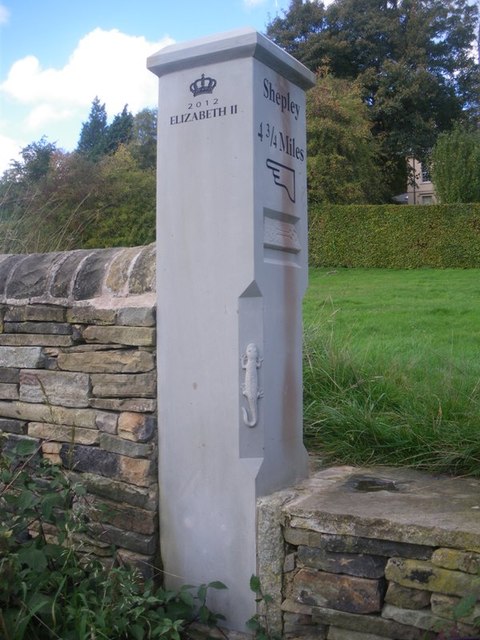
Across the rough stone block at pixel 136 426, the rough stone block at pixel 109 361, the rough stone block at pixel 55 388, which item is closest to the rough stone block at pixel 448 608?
the rough stone block at pixel 136 426

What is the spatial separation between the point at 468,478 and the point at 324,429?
779 mm

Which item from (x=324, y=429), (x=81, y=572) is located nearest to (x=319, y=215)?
(x=324, y=429)

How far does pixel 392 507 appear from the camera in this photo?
2.47m

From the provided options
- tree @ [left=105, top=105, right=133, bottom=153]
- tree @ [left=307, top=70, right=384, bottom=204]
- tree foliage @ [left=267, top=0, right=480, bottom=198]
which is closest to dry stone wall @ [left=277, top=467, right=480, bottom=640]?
tree @ [left=307, top=70, right=384, bottom=204]

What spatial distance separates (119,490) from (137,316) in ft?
2.28

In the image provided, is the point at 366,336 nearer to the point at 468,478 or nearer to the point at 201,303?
the point at 468,478

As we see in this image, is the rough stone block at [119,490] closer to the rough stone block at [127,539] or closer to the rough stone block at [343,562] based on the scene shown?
the rough stone block at [127,539]

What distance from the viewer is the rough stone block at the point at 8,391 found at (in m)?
3.20

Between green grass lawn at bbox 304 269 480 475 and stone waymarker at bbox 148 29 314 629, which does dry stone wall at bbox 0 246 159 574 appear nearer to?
stone waymarker at bbox 148 29 314 629

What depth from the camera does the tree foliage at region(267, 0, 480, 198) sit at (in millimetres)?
25844

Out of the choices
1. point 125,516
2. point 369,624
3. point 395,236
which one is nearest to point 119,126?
point 395,236

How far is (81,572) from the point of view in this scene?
8.60 feet

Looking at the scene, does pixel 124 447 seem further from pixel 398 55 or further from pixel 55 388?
pixel 398 55

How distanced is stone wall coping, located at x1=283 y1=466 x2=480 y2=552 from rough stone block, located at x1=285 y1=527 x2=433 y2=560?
21mm
